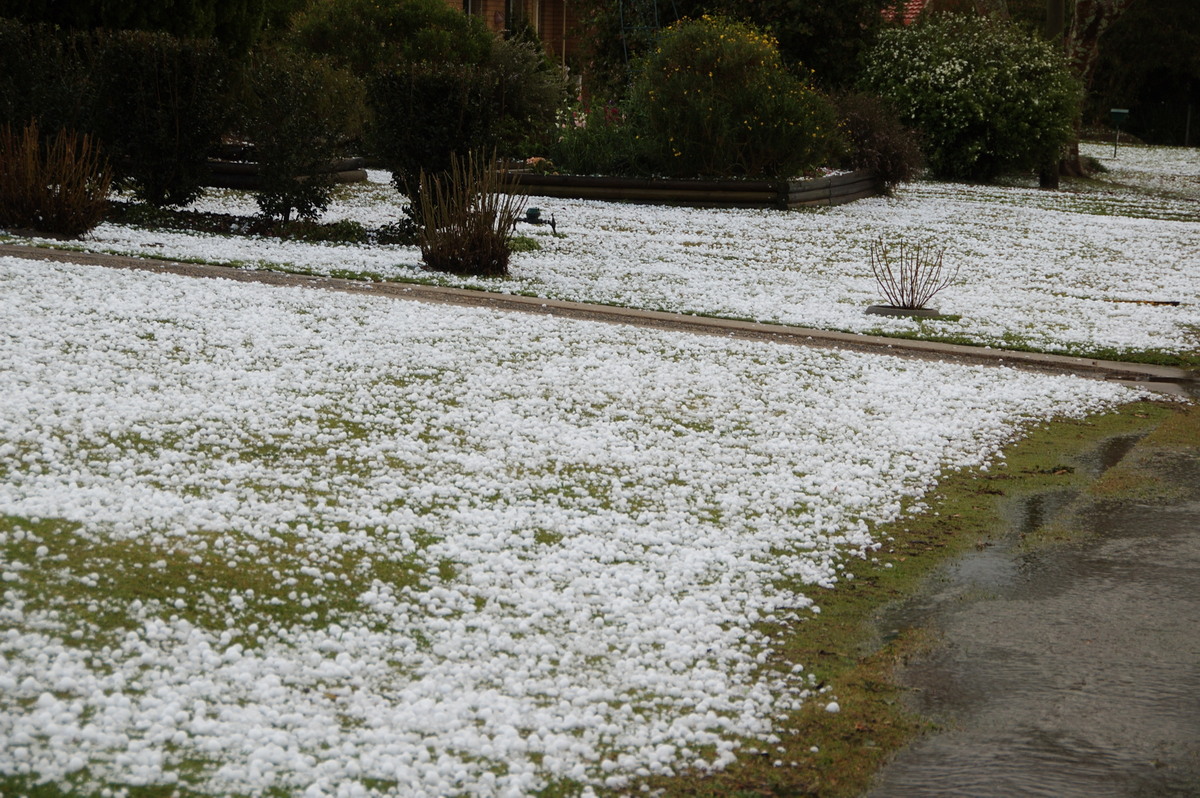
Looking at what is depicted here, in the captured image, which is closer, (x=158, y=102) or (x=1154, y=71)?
(x=158, y=102)

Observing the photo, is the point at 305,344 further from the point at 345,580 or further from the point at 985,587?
the point at 985,587

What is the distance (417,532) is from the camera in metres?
4.48

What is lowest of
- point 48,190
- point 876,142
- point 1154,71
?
point 48,190

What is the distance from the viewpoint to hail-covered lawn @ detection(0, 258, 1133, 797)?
3068 millimetres

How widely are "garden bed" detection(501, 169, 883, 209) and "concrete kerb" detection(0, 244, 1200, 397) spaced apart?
8513mm

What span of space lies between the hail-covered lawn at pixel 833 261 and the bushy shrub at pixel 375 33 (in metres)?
1.84

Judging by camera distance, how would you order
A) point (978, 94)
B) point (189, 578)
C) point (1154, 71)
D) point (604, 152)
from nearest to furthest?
point (189, 578) → point (604, 152) → point (978, 94) → point (1154, 71)

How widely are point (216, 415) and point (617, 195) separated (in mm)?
12990

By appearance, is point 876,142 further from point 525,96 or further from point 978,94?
point 525,96

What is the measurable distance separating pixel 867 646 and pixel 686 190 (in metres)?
14.5

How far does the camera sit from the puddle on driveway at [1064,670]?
10.1 feet

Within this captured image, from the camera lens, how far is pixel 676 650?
12.2ft

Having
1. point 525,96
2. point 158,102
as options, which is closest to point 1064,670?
point 158,102

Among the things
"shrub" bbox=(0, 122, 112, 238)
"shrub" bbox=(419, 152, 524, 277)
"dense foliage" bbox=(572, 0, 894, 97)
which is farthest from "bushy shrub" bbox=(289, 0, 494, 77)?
"shrub" bbox=(419, 152, 524, 277)
